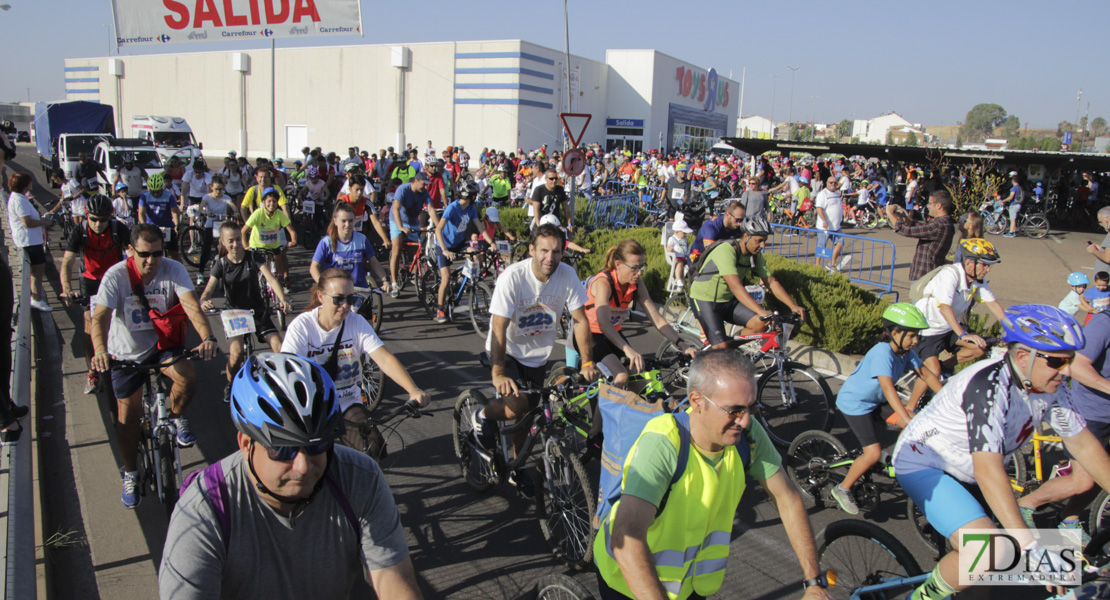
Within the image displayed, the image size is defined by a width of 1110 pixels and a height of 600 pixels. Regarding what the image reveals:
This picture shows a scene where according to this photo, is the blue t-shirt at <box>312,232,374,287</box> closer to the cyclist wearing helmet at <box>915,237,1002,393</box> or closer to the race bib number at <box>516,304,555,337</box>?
the race bib number at <box>516,304,555,337</box>

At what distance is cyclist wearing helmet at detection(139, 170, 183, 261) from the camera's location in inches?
460

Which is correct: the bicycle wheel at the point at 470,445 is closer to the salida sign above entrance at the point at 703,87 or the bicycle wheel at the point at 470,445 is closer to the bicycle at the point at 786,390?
the bicycle at the point at 786,390

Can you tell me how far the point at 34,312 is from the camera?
9.91 metres

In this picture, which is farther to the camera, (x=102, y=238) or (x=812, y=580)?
(x=102, y=238)

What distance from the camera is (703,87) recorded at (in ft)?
214

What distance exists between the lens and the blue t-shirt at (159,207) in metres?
11.8

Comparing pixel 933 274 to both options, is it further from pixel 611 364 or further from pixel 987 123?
pixel 987 123

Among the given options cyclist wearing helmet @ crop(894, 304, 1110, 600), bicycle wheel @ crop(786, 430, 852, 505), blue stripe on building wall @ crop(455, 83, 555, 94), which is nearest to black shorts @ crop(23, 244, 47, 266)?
bicycle wheel @ crop(786, 430, 852, 505)

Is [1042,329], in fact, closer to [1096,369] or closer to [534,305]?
[1096,369]

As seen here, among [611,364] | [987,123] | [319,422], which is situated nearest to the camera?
[319,422]

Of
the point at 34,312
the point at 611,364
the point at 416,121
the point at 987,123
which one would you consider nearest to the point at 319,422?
the point at 611,364

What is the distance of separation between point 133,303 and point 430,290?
5.93 m

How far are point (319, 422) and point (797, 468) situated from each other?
458 cm

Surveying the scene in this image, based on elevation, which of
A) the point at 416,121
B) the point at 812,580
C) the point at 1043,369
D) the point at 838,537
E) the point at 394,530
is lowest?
the point at 838,537
